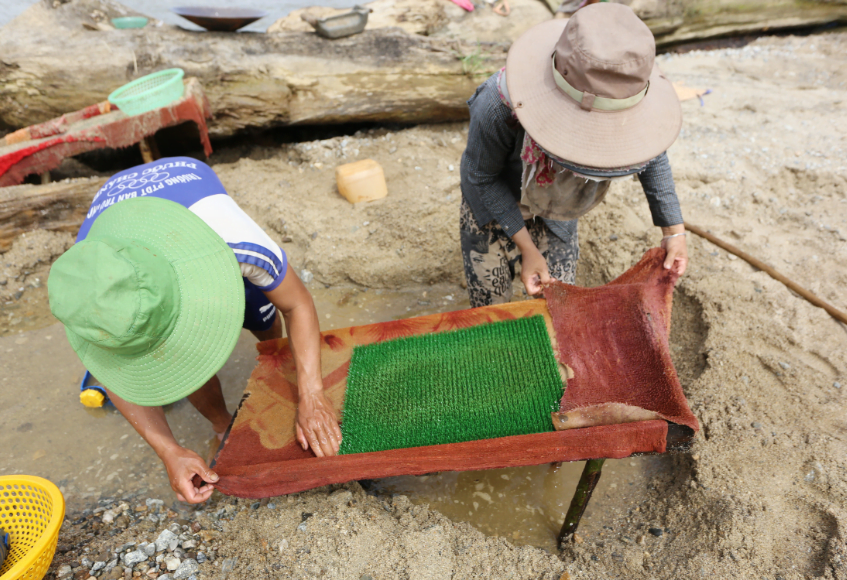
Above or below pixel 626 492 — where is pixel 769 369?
above

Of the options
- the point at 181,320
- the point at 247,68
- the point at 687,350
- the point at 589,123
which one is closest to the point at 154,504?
the point at 181,320

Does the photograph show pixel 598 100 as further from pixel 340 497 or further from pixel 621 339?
pixel 340 497

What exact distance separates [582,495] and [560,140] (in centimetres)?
125

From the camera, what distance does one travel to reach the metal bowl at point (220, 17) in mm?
3770

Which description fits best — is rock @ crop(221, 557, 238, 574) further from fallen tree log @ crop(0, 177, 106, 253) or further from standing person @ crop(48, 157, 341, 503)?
fallen tree log @ crop(0, 177, 106, 253)

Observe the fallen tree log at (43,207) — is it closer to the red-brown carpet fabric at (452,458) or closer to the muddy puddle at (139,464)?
the muddy puddle at (139,464)

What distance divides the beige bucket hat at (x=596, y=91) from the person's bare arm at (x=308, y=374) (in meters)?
0.97

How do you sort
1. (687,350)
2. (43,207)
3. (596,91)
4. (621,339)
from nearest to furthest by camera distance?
(596,91) → (621,339) → (687,350) → (43,207)

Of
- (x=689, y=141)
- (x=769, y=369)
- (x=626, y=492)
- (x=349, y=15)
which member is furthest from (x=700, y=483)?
(x=349, y=15)

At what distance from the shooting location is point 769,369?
7.37 feet

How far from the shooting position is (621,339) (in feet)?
6.59

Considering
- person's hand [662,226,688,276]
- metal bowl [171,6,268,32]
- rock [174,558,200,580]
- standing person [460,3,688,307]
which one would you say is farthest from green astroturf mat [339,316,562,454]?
metal bowl [171,6,268,32]

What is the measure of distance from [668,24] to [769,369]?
189 inches

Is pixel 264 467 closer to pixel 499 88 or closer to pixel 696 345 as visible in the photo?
pixel 499 88
